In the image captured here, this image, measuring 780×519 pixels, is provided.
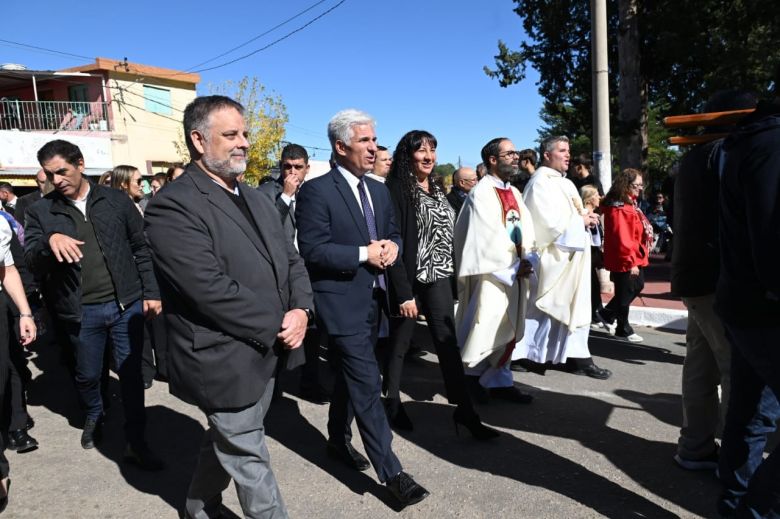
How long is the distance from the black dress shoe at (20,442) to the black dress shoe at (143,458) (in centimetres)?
92

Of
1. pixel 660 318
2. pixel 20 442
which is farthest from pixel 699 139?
pixel 20 442

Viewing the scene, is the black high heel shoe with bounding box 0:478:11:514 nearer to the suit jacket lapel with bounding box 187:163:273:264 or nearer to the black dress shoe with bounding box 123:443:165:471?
the black dress shoe with bounding box 123:443:165:471

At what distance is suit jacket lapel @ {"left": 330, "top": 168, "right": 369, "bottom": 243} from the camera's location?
3350mm

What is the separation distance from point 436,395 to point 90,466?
8.12 ft

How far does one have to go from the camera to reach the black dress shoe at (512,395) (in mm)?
4586

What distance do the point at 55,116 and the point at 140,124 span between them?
400 cm

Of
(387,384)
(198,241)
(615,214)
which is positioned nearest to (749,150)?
(198,241)

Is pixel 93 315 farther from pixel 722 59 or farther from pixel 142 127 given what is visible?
pixel 142 127

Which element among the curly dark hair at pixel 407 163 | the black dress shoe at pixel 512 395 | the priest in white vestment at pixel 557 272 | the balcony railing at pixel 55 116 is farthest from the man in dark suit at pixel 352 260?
the balcony railing at pixel 55 116

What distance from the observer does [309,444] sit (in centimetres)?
401

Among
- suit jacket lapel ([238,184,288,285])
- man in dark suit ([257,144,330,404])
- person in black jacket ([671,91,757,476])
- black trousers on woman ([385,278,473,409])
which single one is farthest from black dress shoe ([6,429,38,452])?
person in black jacket ([671,91,757,476])

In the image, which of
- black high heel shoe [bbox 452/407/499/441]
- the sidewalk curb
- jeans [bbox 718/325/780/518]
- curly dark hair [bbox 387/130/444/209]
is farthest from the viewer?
the sidewalk curb

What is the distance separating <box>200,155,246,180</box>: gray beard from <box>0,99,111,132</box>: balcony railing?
2830 cm

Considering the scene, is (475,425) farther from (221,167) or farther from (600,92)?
(600,92)
